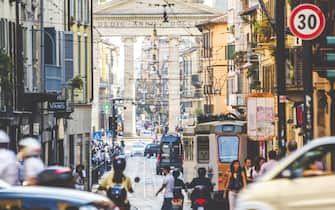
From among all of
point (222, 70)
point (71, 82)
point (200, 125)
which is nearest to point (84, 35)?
point (71, 82)

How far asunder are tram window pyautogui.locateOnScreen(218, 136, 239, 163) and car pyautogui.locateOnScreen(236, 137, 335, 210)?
97.3 feet

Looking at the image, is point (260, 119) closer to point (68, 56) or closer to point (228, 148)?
point (228, 148)

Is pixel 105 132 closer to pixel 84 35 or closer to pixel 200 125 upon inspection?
pixel 84 35

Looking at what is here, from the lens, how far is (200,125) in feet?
160

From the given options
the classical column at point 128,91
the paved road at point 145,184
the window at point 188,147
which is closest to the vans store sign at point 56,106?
the paved road at point 145,184

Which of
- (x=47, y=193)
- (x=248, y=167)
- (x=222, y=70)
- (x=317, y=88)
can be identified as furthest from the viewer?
(x=222, y=70)

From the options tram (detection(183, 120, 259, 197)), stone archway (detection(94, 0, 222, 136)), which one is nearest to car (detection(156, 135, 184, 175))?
tram (detection(183, 120, 259, 197))

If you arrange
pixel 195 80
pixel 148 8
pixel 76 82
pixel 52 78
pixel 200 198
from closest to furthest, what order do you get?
pixel 200 198 < pixel 52 78 < pixel 76 82 < pixel 148 8 < pixel 195 80

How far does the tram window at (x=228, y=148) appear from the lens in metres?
46.2

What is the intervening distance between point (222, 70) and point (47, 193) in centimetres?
9043

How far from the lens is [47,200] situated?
15.3 m

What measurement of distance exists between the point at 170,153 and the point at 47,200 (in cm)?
7375

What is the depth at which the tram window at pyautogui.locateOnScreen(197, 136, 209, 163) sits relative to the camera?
47112mm

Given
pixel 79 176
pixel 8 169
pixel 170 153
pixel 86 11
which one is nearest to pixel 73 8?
pixel 86 11
